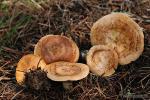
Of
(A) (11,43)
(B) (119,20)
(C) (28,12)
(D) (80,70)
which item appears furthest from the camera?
(C) (28,12)

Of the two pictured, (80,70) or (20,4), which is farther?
(20,4)

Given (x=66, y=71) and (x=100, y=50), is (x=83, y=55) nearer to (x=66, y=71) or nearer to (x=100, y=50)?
(x=100, y=50)

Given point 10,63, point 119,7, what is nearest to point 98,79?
point 10,63

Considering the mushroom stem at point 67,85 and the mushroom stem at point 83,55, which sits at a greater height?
the mushroom stem at point 83,55

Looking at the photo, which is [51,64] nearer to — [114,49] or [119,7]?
[114,49]

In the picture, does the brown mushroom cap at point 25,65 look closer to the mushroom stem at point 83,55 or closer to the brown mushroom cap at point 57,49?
the brown mushroom cap at point 57,49

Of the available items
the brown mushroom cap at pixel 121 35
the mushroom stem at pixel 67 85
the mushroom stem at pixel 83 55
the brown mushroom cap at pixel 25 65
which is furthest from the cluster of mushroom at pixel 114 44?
the brown mushroom cap at pixel 25 65

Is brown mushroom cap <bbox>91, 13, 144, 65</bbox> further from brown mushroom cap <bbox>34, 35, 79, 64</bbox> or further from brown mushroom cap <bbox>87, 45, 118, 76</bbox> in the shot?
brown mushroom cap <bbox>34, 35, 79, 64</bbox>

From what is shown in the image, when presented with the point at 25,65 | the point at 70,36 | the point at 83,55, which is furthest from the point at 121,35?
the point at 25,65
